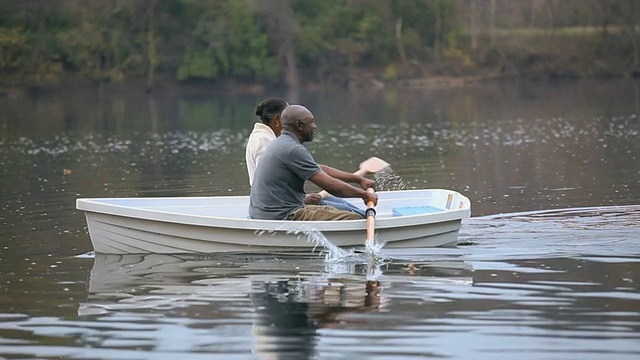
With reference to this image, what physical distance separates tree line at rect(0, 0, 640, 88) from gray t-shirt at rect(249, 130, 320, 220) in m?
52.1

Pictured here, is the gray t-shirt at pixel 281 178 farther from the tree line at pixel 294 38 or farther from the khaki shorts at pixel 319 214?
the tree line at pixel 294 38

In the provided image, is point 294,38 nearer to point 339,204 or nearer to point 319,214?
point 339,204

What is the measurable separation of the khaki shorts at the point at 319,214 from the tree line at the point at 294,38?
5226 centimetres

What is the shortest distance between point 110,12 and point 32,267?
185ft

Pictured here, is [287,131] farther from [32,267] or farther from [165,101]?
[165,101]

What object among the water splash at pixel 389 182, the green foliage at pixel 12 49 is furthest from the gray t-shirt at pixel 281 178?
the green foliage at pixel 12 49

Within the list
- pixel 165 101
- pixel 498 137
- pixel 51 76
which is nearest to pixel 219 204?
pixel 498 137

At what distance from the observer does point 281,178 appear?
38.9ft

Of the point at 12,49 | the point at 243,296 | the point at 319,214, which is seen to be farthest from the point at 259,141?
the point at 12,49

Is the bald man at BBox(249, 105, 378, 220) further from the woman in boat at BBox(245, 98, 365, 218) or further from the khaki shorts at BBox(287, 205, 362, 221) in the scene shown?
the woman in boat at BBox(245, 98, 365, 218)

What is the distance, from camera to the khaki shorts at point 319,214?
11906 mm

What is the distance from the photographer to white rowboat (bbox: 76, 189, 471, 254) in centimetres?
1169

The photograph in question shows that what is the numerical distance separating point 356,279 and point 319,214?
125 centimetres

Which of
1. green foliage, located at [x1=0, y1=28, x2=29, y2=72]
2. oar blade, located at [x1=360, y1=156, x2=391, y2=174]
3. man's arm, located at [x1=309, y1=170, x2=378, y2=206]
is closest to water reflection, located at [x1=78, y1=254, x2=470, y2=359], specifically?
man's arm, located at [x1=309, y1=170, x2=378, y2=206]
